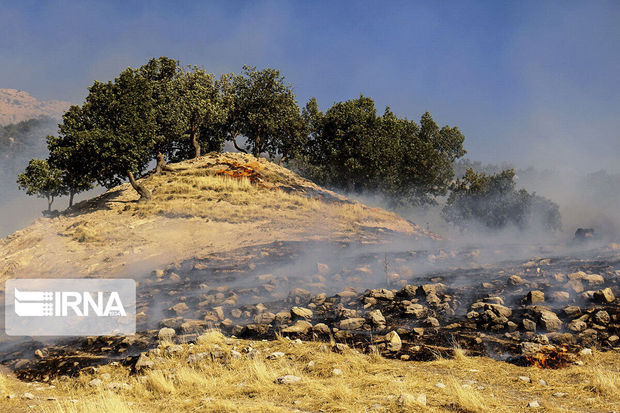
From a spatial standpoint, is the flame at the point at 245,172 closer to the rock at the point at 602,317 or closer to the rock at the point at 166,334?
the rock at the point at 166,334

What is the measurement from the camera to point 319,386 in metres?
7.43

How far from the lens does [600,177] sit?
128375 millimetres

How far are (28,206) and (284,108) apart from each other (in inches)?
3902

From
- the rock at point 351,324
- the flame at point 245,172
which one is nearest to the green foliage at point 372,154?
the flame at point 245,172

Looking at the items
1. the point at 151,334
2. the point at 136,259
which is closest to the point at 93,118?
the point at 136,259

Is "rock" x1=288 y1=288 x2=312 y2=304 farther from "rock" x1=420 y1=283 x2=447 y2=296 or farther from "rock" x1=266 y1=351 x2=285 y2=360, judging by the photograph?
"rock" x1=266 y1=351 x2=285 y2=360

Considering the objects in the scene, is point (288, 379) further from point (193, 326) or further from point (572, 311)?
point (572, 311)

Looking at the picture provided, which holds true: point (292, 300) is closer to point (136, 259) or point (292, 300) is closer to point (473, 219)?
point (136, 259)

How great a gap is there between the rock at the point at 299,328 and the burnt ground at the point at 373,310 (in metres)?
0.03

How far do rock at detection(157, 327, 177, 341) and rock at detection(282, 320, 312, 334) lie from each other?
9.88 ft

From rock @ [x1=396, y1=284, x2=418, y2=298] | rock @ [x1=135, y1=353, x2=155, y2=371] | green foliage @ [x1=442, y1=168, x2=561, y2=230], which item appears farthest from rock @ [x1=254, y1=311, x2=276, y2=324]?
green foliage @ [x1=442, y1=168, x2=561, y2=230]

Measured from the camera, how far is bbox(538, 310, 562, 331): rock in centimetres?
1019

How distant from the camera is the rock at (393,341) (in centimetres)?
953

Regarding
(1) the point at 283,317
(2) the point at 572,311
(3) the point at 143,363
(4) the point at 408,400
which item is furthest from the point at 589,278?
(3) the point at 143,363
